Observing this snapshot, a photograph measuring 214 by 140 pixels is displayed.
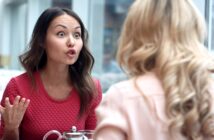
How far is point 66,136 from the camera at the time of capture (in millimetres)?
1593

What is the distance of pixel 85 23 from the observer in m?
3.27

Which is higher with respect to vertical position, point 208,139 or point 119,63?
point 119,63

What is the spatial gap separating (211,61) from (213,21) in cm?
177

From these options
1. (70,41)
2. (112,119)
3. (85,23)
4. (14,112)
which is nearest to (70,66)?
(70,41)

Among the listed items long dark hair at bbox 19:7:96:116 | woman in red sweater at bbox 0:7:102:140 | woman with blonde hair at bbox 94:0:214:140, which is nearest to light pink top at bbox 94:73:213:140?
woman with blonde hair at bbox 94:0:214:140

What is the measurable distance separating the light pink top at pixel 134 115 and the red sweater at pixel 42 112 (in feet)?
2.75

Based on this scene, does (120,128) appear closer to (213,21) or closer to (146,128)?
(146,128)

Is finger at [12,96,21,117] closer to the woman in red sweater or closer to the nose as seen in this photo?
the woman in red sweater

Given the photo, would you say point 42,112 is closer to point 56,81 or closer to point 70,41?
point 56,81

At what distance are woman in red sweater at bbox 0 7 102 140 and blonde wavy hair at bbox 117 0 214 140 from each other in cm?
79

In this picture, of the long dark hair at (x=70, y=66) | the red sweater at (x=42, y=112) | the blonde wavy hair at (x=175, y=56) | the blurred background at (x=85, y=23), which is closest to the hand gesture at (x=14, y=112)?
the red sweater at (x=42, y=112)

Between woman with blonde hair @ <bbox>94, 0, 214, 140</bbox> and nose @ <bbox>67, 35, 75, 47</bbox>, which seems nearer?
woman with blonde hair @ <bbox>94, 0, 214, 140</bbox>

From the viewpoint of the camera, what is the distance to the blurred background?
329 centimetres

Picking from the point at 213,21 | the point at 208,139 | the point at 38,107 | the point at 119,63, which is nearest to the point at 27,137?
the point at 38,107
